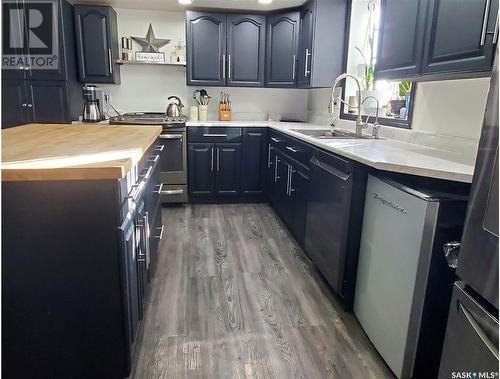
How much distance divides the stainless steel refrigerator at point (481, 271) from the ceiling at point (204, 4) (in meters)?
3.27

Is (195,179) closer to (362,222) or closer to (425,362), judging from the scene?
(362,222)

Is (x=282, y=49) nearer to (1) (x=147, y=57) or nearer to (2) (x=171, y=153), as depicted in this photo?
(1) (x=147, y=57)

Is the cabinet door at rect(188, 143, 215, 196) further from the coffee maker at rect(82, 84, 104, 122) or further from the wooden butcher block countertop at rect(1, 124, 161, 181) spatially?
the wooden butcher block countertop at rect(1, 124, 161, 181)

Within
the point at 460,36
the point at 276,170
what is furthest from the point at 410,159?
the point at 276,170

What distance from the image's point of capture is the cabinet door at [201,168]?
3852 millimetres

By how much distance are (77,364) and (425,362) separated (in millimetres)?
1342

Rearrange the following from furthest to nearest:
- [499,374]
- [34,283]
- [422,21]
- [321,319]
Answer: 1. [321,319]
2. [422,21]
3. [34,283]
4. [499,374]

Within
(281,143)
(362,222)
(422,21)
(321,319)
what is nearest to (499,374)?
(362,222)

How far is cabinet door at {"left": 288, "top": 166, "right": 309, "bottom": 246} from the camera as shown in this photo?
2635 mm

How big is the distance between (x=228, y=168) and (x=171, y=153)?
24.6 inches

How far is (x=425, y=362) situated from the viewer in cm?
145

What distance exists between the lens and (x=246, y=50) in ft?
13.2

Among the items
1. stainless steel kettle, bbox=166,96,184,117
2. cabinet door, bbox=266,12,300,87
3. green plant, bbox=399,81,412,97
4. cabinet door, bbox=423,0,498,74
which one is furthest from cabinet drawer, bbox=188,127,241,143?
cabinet door, bbox=423,0,498,74

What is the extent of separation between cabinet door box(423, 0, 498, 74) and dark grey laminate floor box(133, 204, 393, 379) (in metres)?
1.34
